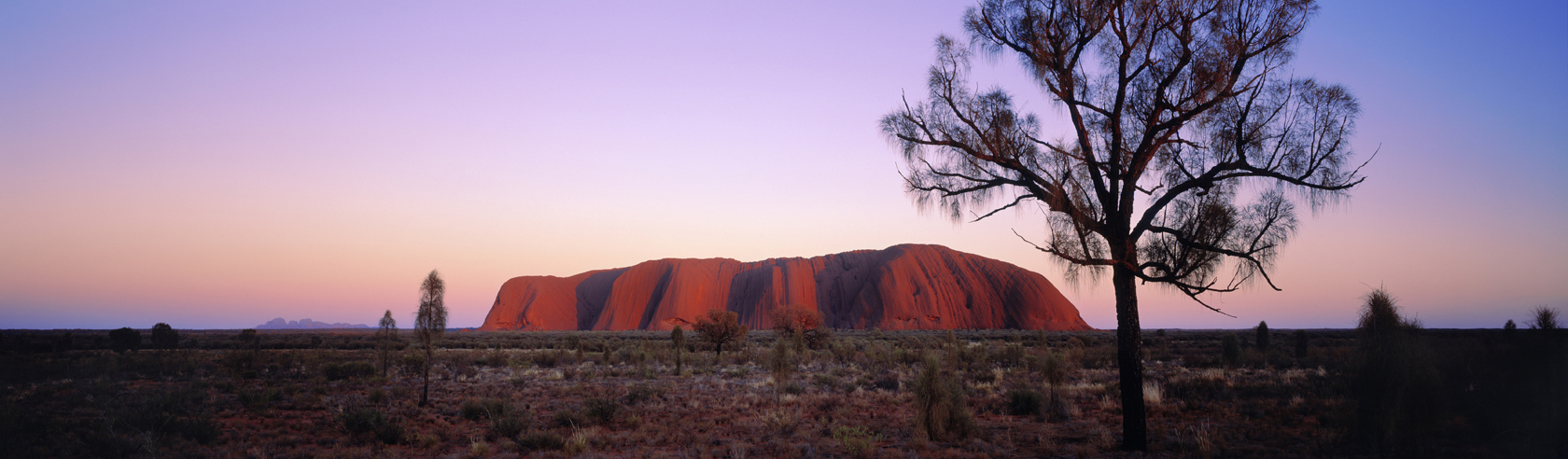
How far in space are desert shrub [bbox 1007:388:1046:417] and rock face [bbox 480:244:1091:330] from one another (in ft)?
225

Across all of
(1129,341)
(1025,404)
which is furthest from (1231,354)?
(1129,341)

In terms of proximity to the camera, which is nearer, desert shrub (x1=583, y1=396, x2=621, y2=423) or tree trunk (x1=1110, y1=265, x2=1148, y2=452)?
tree trunk (x1=1110, y1=265, x2=1148, y2=452)

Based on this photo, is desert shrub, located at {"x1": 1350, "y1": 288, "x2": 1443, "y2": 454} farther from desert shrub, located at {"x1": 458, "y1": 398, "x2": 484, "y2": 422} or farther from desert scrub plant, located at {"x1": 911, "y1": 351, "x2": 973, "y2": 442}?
desert shrub, located at {"x1": 458, "y1": 398, "x2": 484, "y2": 422}

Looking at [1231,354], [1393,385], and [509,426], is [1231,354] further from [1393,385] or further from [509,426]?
[509,426]

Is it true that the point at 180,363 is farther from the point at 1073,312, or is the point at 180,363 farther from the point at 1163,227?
the point at 1073,312

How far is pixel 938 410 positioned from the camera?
31.1 ft

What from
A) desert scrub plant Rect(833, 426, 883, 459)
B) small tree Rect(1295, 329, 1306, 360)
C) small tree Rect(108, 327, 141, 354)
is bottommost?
small tree Rect(108, 327, 141, 354)

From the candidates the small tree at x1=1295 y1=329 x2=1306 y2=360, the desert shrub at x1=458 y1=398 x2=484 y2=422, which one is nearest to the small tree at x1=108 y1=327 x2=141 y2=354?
the desert shrub at x1=458 y1=398 x2=484 y2=422

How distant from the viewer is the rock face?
3273 inches

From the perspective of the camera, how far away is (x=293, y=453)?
29.0ft

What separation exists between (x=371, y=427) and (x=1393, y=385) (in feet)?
46.5

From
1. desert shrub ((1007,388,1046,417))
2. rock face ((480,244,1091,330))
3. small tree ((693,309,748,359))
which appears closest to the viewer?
desert shrub ((1007,388,1046,417))

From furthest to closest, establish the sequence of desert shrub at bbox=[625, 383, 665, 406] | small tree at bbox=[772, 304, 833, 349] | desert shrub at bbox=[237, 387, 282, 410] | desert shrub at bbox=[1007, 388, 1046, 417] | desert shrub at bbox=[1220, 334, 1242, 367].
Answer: small tree at bbox=[772, 304, 833, 349]
desert shrub at bbox=[1220, 334, 1242, 367]
desert shrub at bbox=[625, 383, 665, 406]
desert shrub at bbox=[237, 387, 282, 410]
desert shrub at bbox=[1007, 388, 1046, 417]

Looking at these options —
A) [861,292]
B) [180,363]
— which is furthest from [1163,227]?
[861,292]
